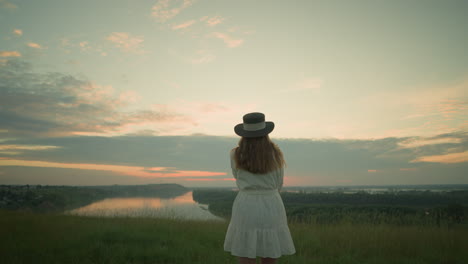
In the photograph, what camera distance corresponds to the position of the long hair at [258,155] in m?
2.86

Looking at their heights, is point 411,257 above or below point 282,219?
below

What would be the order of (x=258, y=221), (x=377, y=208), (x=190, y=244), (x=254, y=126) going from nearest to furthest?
(x=258, y=221), (x=254, y=126), (x=190, y=244), (x=377, y=208)

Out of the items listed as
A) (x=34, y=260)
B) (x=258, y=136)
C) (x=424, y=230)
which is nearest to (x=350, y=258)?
(x=424, y=230)

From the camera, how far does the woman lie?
111 inches

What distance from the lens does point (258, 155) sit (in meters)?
2.88

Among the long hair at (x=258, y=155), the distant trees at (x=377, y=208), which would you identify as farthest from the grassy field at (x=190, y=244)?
the long hair at (x=258, y=155)

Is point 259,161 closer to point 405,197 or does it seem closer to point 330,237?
point 330,237

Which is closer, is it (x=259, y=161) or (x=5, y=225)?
(x=259, y=161)

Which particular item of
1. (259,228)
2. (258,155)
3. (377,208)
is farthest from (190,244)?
(377,208)

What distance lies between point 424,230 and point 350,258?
15.5ft

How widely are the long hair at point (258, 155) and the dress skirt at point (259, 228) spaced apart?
281mm

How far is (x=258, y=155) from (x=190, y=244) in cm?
581

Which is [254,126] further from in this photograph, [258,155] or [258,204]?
[258,204]

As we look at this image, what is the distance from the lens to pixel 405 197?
3137 inches
